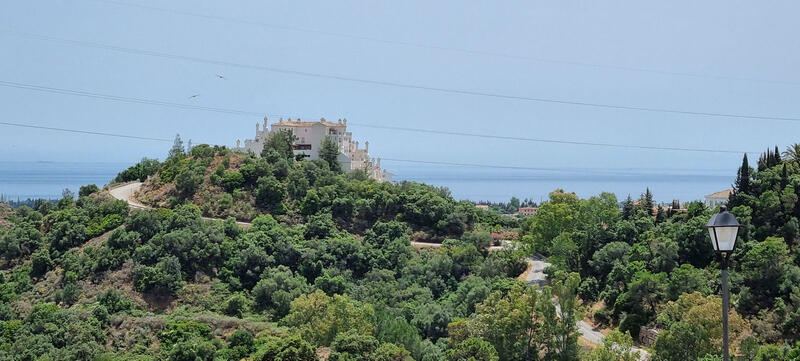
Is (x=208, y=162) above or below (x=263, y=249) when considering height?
above

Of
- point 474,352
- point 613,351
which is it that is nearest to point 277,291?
point 474,352

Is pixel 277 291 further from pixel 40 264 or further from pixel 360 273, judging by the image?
pixel 40 264

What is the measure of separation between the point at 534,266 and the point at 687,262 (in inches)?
429

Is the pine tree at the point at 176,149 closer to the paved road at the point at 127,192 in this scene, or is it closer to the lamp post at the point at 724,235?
the paved road at the point at 127,192

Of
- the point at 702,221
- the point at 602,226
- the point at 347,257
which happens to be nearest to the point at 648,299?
the point at 702,221

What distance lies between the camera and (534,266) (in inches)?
1711

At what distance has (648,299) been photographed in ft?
105

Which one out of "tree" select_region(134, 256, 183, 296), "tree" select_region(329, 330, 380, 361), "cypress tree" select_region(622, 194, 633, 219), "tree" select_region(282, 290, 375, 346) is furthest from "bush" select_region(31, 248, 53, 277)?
"cypress tree" select_region(622, 194, 633, 219)

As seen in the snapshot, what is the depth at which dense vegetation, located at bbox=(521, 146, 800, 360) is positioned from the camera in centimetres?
2425

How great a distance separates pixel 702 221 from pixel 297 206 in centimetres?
2643

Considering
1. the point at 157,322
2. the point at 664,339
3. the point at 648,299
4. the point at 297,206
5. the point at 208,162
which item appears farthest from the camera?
the point at 208,162

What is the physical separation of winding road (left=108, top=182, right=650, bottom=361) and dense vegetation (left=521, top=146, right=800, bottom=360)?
995 millimetres

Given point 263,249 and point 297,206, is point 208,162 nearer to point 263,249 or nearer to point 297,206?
point 297,206

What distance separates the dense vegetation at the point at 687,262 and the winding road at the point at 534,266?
3.27ft
